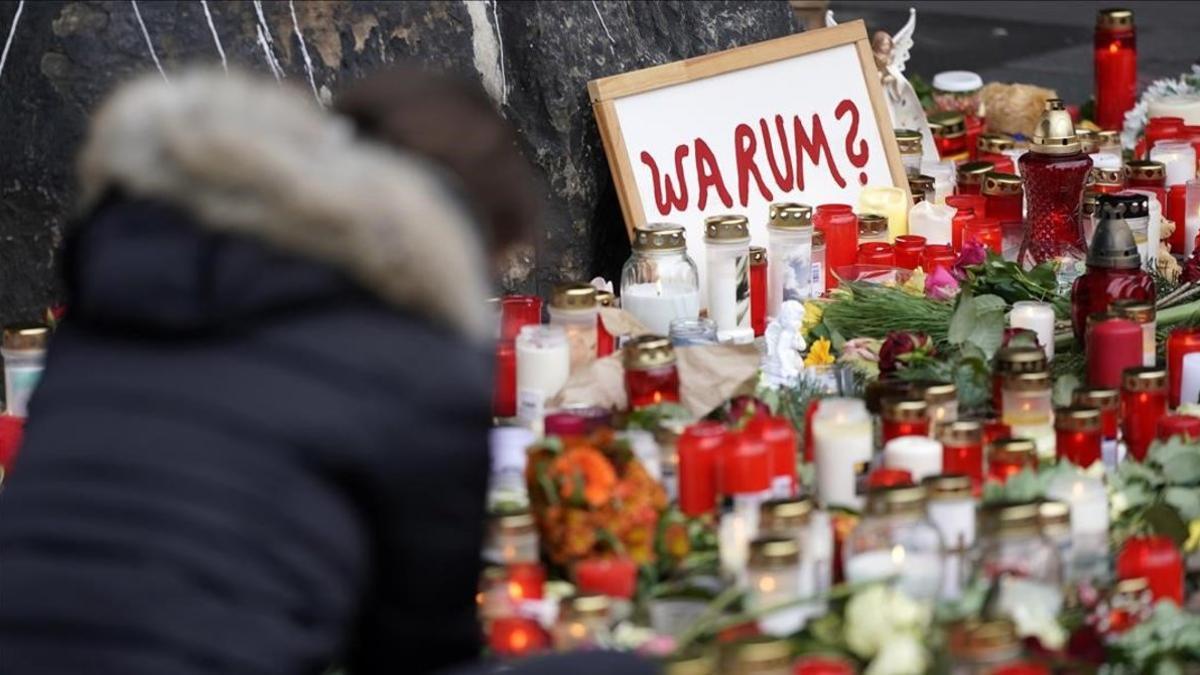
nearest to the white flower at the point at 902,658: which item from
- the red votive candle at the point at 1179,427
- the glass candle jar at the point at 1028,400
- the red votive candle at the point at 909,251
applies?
the glass candle jar at the point at 1028,400

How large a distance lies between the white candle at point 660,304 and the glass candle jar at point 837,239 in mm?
430

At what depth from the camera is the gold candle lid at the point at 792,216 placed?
12.1 feet

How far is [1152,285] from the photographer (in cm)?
336

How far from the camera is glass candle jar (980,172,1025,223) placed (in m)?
4.12

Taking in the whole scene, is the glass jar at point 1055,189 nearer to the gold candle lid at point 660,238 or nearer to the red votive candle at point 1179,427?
the gold candle lid at point 660,238

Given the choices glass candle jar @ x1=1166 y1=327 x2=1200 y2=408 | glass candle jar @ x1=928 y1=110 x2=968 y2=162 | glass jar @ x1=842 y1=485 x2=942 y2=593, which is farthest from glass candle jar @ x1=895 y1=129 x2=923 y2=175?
glass jar @ x1=842 y1=485 x2=942 y2=593

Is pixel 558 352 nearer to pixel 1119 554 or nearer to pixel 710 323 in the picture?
pixel 710 323

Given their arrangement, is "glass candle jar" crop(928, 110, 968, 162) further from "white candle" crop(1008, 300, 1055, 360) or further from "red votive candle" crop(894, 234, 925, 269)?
"white candle" crop(1008, 300, 1055, 360)

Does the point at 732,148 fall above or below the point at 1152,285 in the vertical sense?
above

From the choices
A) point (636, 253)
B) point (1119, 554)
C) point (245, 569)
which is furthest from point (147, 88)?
point (636, 253)

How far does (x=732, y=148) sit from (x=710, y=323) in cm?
75

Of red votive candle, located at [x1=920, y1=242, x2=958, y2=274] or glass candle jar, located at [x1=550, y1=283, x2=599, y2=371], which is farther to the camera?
red votive candle, located at [x1=920, y1=242, x2=958, y2=274]

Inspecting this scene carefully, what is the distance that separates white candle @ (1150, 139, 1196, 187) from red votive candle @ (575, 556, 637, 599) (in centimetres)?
223

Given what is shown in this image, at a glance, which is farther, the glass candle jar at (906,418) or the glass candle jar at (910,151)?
the glass candle jar at (910,151)
